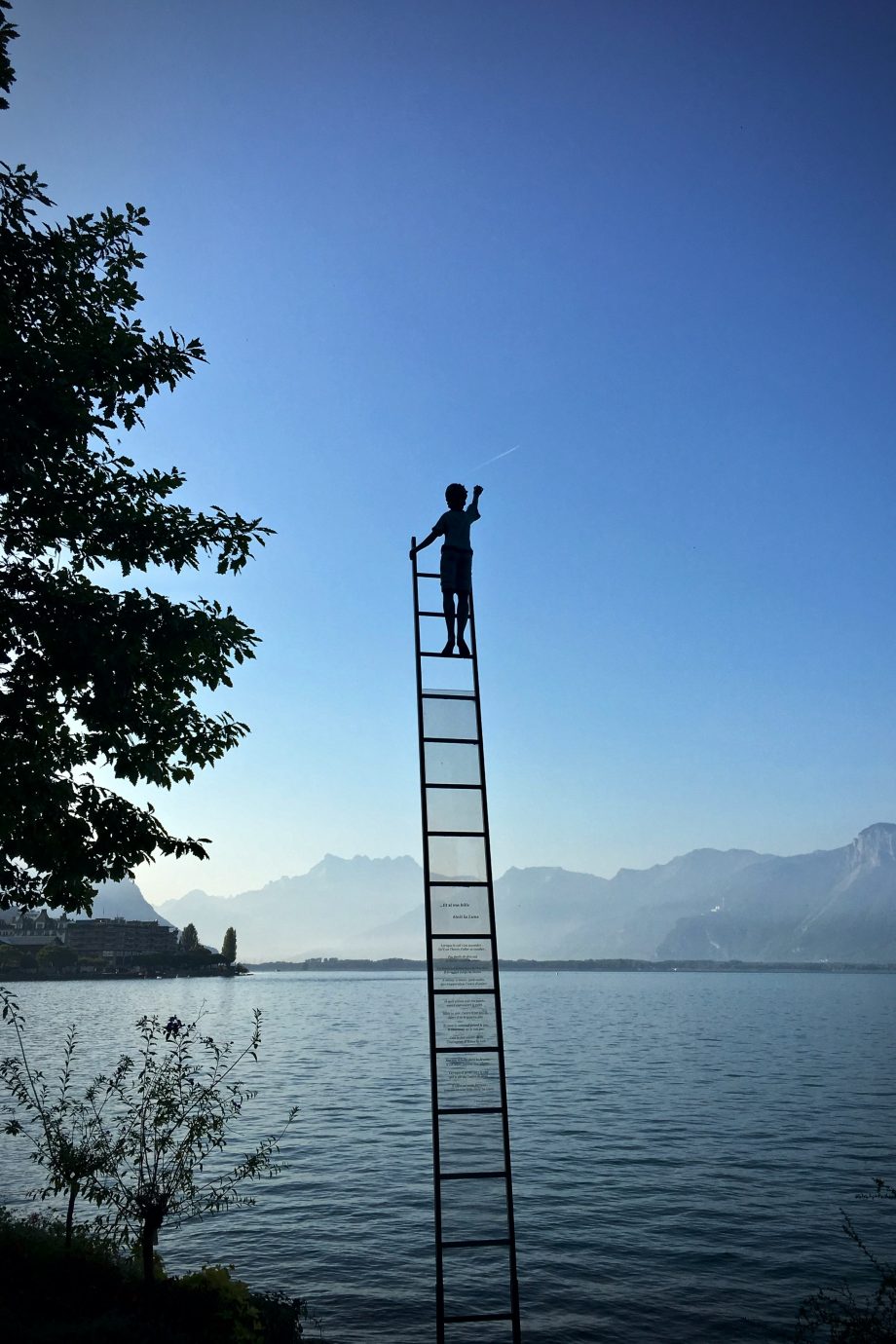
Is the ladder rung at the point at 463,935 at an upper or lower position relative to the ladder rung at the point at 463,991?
upper

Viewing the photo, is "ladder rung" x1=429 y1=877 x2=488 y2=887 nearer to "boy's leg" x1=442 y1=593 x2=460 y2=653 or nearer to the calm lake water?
"boy's leg" x1=442 y1=593 x2=460 y2=653

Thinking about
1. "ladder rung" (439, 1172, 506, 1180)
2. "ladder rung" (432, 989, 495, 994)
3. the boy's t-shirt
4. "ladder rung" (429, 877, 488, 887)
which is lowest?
"ladder rung" (439, 1172, 506, 1180)

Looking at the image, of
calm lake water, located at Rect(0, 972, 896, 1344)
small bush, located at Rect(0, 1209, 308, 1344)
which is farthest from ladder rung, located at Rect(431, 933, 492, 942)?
calm lake water, located at Rect(0, 972, 896, 1344)

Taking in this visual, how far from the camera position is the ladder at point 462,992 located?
29.0 feet

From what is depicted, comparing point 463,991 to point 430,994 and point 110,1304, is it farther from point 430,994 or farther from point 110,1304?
point 110,1304

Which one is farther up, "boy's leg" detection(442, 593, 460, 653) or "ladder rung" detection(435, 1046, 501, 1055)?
"boy's leg" detection(442, 593, 460, 653)

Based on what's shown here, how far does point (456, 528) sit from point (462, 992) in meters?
5.40

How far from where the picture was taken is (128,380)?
40.6 feet

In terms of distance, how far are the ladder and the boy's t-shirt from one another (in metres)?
0.90

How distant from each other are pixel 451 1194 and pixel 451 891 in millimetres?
2858

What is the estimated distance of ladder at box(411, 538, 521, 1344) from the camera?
8.85 m

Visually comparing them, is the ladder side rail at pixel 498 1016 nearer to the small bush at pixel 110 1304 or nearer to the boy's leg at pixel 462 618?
the boy's leg at pixel 462 618

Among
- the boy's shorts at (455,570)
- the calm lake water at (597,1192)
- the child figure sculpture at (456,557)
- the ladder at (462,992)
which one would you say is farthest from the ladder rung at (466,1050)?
the calm lake water at (597,1192)

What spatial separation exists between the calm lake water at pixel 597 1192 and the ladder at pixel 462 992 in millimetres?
9469
